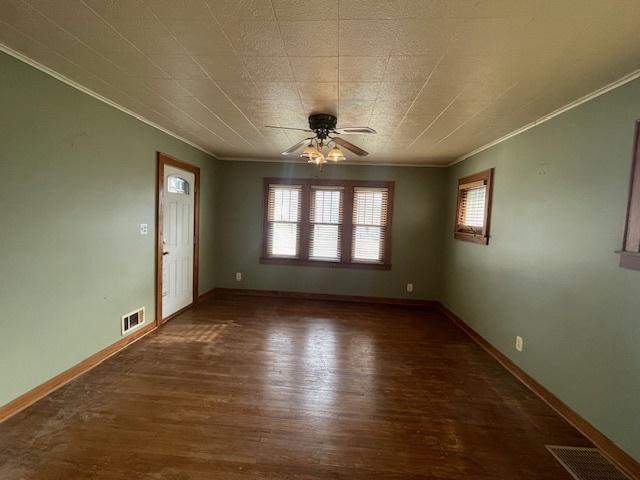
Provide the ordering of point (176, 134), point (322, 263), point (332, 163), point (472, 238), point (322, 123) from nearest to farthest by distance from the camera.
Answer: point (322, 123)
point (176, 134)
point (472, 238)
point (332, 163)
point (322, 263)

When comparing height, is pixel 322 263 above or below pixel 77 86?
below

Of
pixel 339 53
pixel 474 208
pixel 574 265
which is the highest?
pixel 339 53

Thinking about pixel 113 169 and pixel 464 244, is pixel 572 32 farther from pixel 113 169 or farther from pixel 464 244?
pixel 113 169

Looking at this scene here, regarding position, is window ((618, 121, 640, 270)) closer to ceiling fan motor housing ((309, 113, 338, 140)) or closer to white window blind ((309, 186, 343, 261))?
ceiling fan motor housing ((309, 113, 338, 140))

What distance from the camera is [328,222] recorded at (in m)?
5.11

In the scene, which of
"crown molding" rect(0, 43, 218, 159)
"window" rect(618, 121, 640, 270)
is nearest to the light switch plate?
"window" rect(618, 121, 640, 270)

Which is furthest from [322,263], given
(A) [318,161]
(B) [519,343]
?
(B) [519,343]

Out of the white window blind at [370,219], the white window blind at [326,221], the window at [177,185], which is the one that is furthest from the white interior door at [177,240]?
the white window blind at [370,219]

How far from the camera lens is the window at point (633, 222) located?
69.2 inches

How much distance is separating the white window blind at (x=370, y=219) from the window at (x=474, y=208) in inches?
46.6

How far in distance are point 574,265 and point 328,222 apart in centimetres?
344

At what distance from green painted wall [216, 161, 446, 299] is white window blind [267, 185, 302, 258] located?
7.8 inches

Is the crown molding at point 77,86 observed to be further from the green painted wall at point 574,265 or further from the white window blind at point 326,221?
the green painted wall at point 574,265

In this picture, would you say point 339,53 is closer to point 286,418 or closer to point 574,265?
point 574,265
